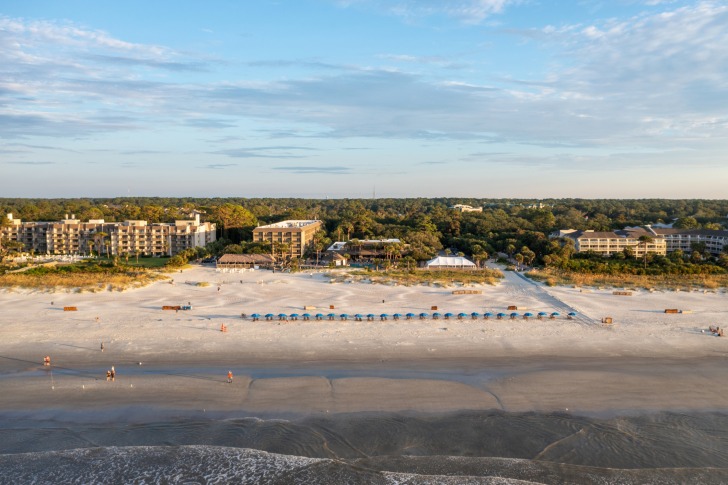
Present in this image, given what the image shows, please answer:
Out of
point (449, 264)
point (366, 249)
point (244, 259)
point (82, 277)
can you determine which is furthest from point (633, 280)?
point (82, 277)

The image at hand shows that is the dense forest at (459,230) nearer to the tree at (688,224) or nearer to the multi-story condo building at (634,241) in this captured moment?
the tree at (688,224)

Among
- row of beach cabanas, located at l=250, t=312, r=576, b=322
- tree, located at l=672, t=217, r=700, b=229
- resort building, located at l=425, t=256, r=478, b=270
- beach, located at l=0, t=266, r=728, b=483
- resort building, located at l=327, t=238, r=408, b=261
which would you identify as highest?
tree, located at l=672, t=217, r=700, b=229

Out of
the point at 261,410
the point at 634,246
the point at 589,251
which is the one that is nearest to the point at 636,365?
the point at 261,410

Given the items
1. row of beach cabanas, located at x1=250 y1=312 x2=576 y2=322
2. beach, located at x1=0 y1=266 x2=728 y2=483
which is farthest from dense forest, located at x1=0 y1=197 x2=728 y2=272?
row of beach cabanas, located at x1=250 y1=312 x2=576 y2=322

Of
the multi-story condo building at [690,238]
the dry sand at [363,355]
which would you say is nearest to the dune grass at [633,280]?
the dry sand at [363,355]

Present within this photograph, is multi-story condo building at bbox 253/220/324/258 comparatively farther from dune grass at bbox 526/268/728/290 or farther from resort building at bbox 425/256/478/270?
dune grass at bbox 526/268/728/290
